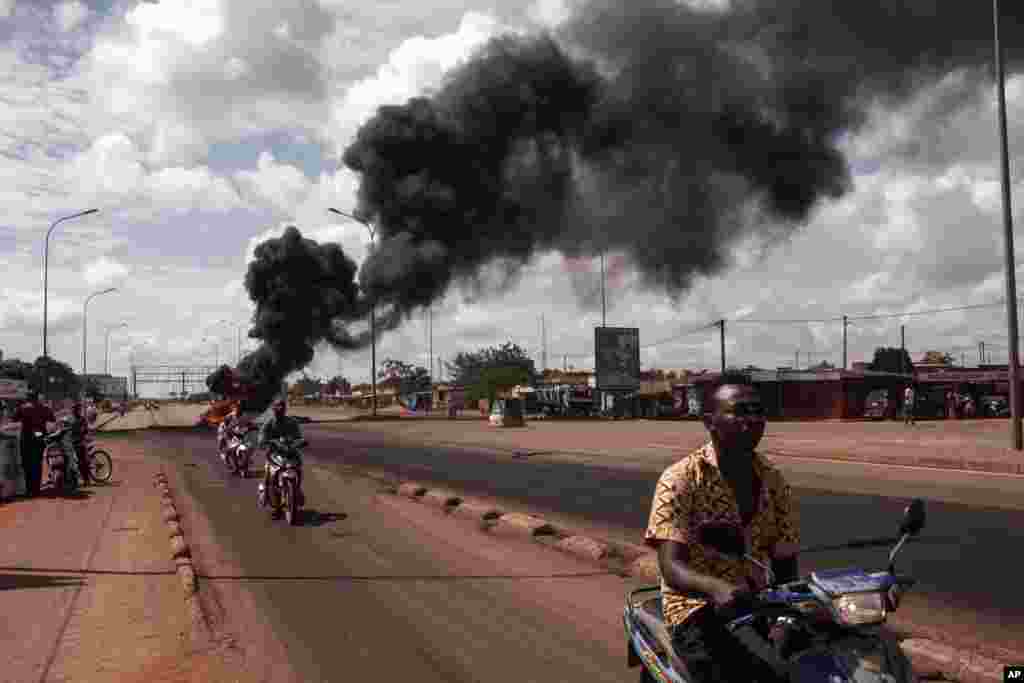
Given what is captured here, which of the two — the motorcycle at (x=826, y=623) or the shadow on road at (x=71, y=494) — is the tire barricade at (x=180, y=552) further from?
the motorcycle at (x=826, y=623)

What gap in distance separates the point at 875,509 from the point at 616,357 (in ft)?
149

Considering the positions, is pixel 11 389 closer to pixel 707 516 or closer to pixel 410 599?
pixel 410 599

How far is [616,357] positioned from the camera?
5694cm

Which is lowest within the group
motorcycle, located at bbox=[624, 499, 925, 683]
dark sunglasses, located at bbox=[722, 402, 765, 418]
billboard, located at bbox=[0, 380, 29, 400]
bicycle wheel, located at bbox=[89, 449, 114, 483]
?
bicycle wheel, located at bbox=[89, 449, 114, 483]

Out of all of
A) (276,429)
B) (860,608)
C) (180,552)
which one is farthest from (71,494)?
(860,608)

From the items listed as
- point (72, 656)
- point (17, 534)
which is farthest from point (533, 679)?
point (17, 534)

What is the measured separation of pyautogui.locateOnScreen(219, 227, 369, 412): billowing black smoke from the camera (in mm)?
53438

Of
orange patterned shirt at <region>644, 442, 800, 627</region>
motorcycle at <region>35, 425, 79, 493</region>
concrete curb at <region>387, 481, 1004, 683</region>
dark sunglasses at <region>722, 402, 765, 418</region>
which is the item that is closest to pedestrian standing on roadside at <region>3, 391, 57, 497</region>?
motorcycle at <region>35, 425, 79, 493</region>

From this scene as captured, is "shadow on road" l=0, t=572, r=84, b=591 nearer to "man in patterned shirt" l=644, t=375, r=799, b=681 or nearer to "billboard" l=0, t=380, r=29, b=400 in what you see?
"man in patterned shirt" l=644, t=375, r=799, b=681

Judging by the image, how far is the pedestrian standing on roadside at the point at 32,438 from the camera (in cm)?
1436

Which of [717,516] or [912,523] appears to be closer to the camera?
[912,523]

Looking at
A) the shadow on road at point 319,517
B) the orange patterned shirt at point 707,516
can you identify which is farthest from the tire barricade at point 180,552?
the orange patterned shirt at point 707,516

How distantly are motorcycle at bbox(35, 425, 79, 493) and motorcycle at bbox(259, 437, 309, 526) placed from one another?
5070mm

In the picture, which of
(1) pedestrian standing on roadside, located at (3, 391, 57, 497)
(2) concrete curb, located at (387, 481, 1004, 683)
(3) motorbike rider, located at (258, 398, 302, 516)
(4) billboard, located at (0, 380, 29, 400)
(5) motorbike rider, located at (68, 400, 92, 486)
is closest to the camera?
(2) concrete curb, located at (387, 481, 1004, 683)
